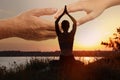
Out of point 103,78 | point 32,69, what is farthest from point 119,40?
point 103,78

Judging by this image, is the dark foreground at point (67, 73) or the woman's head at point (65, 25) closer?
the dark foreground at point (67, 73)

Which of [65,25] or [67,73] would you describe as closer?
[67,73]

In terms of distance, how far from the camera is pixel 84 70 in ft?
46.0

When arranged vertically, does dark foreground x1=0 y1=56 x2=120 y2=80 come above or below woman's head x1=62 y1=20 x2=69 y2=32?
below

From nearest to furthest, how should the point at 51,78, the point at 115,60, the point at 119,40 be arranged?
1. the point at 51,78
2. the point at 115,60
3. the point at 119,40

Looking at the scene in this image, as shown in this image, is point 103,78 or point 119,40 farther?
point 119,40

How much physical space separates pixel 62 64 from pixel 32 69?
1542 millimetres

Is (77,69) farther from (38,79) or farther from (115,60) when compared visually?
(115,60)

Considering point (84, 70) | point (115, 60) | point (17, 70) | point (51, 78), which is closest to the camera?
point (51, 78)

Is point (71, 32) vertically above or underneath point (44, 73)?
above

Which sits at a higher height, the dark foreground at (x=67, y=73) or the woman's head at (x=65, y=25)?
the woman's head at (x=65, y=25)

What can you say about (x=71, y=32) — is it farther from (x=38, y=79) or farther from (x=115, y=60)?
(x=115, y=60)

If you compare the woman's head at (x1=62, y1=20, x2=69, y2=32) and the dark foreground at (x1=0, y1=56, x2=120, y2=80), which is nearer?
the dark foreground at (x1=0, y1=56, x2=120, y2=80)

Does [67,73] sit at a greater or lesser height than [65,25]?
lesser
